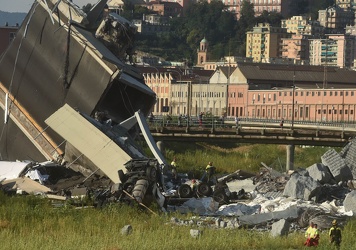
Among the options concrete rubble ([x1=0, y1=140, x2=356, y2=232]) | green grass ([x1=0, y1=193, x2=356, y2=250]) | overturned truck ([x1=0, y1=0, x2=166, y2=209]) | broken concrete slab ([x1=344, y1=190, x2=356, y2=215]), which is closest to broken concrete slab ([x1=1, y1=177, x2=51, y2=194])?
concrete rubble ([x1=0, y1=140, x2=356, y2=232])

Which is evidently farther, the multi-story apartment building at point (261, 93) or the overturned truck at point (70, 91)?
the multi-story apartment building at point (261, 93)

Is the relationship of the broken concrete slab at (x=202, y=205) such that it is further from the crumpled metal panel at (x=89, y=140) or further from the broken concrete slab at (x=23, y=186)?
the broken concrete slab at (x=23, y=186)

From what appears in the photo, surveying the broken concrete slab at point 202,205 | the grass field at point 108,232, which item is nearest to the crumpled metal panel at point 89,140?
the broken concrete slab at point 202,205

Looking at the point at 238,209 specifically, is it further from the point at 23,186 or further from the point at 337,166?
the point at 337,166

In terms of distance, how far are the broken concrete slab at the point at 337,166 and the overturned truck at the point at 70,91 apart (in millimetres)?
5305

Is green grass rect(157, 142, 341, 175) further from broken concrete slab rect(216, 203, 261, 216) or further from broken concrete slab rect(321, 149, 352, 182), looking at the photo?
broken concrete slab rect(216, 203, 261, 216)

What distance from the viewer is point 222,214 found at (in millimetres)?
35875

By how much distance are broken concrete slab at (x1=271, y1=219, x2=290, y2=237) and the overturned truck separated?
11349 millimetres

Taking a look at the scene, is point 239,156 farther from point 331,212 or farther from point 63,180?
point 331,212

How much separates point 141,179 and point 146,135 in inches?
404

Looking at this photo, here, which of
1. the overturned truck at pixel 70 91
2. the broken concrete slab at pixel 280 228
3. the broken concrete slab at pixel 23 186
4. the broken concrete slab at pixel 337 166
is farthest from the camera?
the broken concrete slab at pixel 337 166

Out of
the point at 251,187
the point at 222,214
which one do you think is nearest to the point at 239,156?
the point at 251,187

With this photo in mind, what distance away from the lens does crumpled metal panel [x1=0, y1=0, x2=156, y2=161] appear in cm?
4547

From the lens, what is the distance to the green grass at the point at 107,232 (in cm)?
2792
